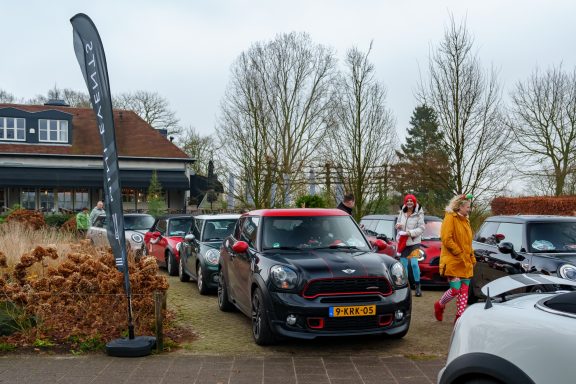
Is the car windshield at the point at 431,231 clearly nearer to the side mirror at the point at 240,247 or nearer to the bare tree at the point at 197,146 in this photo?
the side mirror at the point at 240,247

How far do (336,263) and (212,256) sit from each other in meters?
4.56

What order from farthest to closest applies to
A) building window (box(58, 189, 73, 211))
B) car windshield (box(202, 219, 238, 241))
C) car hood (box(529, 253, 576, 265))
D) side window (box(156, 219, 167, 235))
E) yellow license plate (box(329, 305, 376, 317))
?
1. building window (box(58, 189, 73, 211))
2. side window (box(156, 219, 167, 235))
3. car windshield (box(202, 219, 238, 241))
4. car hood (box(529, 253, 576, 265))
5. yellow license plate (box(329, 305, 376, 317))

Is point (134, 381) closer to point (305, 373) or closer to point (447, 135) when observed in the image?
point (305, 373)

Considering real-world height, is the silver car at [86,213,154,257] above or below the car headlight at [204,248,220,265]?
above

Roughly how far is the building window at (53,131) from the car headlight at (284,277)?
1359 inches

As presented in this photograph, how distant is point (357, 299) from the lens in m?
6.36

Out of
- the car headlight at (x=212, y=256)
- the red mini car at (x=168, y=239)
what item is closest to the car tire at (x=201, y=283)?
the car headlight at (x=212, y=256)

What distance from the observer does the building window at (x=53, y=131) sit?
123 ft

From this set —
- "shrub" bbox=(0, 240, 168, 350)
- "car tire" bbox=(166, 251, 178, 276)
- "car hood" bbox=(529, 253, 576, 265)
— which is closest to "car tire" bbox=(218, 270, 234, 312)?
"shrub" bbox=(0, 240, 168, 350)

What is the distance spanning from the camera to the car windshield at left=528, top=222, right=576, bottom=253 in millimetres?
8336

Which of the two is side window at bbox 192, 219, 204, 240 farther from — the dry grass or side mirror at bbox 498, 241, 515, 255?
side mirror at bbox 498, 241, 515, 255

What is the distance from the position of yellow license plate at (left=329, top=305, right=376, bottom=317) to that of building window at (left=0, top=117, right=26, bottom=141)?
35.4 meters

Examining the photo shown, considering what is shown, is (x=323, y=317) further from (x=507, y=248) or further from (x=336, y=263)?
(x=507, y=248)

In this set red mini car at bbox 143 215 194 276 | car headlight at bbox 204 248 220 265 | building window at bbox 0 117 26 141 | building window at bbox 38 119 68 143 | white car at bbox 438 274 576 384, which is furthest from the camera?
building window at bbox 38 119 68 143
